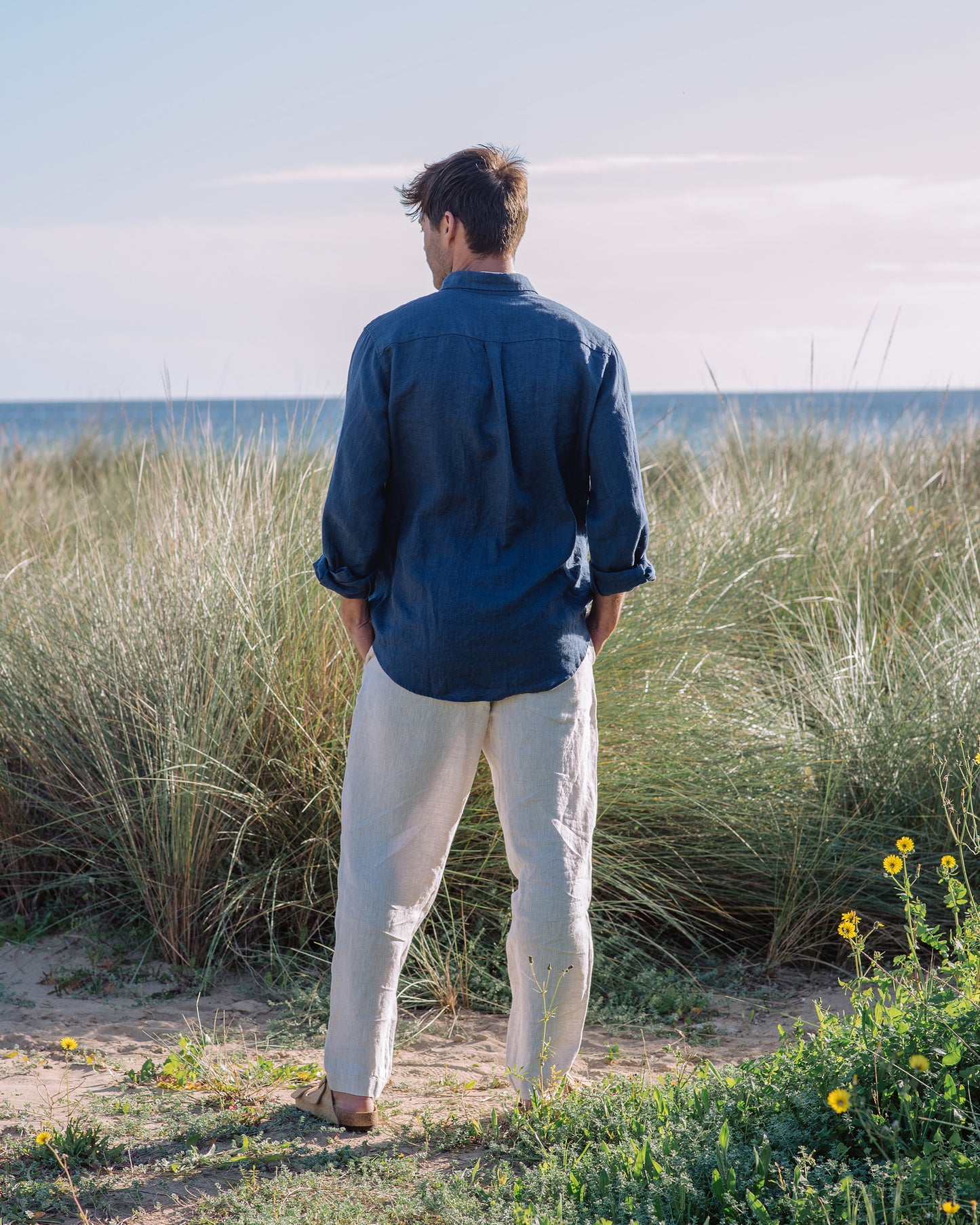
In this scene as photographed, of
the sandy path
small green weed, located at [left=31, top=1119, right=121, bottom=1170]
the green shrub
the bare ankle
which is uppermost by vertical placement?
the green shrub

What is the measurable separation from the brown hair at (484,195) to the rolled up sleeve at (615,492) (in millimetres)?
315

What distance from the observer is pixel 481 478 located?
6.88 feet

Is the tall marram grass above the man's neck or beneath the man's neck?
beneath

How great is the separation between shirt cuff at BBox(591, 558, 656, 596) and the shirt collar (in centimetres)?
58

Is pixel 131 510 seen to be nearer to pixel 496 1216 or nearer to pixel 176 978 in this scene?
pixel 176 978

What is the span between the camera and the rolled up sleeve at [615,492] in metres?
2.12

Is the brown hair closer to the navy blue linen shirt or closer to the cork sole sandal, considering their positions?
the navy blue linen shirt

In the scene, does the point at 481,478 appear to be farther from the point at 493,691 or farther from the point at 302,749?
the point at 302,749

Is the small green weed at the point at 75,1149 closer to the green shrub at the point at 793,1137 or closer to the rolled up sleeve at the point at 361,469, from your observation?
the green shrub at the point at 793,1137

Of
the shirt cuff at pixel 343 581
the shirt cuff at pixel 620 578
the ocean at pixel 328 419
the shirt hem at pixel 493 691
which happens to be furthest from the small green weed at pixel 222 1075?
the ocean at pixel 328 419

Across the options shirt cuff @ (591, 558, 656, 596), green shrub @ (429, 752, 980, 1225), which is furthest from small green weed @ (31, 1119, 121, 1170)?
shirt cuff @ (591, 558, 656, 596)

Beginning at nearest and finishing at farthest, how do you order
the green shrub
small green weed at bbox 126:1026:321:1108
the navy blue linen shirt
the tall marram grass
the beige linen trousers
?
the green shrub, the navy blue linen shirt, the beige linen trousers, small green weed at bbox 126:1026:321:1108, the tall marram grass

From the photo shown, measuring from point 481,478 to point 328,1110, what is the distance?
137 cm

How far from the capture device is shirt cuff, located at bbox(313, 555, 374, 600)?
2203 millimetres
